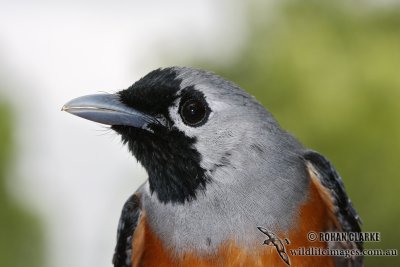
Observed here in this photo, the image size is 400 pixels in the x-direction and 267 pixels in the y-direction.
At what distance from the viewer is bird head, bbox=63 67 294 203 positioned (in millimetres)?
2994

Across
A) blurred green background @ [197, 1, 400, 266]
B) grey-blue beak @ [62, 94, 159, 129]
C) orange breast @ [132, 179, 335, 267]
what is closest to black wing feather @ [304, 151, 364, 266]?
orange breast @ [132, 179, 335, 267]

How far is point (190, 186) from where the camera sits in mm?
3137

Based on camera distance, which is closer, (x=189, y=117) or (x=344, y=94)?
(x=189, y=117)

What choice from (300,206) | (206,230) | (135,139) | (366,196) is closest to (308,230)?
(300,206)

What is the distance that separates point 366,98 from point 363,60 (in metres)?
0.43

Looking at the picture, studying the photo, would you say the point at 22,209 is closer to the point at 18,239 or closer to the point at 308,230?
the point at 18,239

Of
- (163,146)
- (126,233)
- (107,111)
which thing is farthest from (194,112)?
(126,233)

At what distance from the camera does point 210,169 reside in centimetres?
307

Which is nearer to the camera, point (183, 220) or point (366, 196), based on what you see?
point (183, 220)

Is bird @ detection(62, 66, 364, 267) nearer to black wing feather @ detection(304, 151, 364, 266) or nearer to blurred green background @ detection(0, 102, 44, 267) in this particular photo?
black wing feather @ detection(304, 151, 364, 266)

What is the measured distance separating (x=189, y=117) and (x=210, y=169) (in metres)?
0.25

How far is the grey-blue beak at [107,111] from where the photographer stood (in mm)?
2947

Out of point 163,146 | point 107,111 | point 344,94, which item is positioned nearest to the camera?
point 107,111

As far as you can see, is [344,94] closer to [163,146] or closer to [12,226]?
[12,226]
